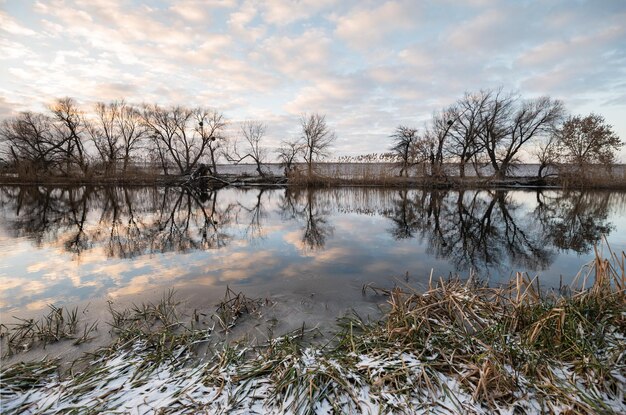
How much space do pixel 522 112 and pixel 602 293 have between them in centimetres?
3507

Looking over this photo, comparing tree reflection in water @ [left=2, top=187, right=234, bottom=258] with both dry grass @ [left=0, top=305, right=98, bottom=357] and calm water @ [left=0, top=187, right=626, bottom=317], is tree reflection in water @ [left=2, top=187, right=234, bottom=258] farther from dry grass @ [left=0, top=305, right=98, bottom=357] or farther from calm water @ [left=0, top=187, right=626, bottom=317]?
dry grass @ [left=0, top=305, right=98, bottom=357]

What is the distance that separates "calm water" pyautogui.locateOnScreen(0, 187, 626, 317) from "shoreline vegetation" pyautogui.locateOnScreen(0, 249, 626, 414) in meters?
1.70

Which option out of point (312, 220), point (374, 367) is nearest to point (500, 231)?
point (312, 220)

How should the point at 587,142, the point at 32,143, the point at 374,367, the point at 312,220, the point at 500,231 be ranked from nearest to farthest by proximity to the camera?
the point at 374,367, the point at 500,231, the point at 312,220, the point at 587,142, the point at 32,143

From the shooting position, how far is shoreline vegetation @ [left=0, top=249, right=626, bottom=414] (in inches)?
88.7

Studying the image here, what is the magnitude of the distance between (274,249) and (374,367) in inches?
221

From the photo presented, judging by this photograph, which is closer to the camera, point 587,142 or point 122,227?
point 122,227

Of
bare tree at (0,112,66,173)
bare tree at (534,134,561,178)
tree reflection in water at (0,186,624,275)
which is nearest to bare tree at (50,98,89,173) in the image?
bare tree at (0,112,66,173)

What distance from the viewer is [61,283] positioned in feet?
17.4

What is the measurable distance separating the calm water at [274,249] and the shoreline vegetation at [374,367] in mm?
1696

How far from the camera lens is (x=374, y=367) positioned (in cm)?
263

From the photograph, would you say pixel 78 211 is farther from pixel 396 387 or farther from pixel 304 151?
pixel 304 151

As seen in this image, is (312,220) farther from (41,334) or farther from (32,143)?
(32,143)

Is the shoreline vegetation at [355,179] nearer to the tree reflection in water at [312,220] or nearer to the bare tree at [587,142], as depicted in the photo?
the bare tree at [587,142]
